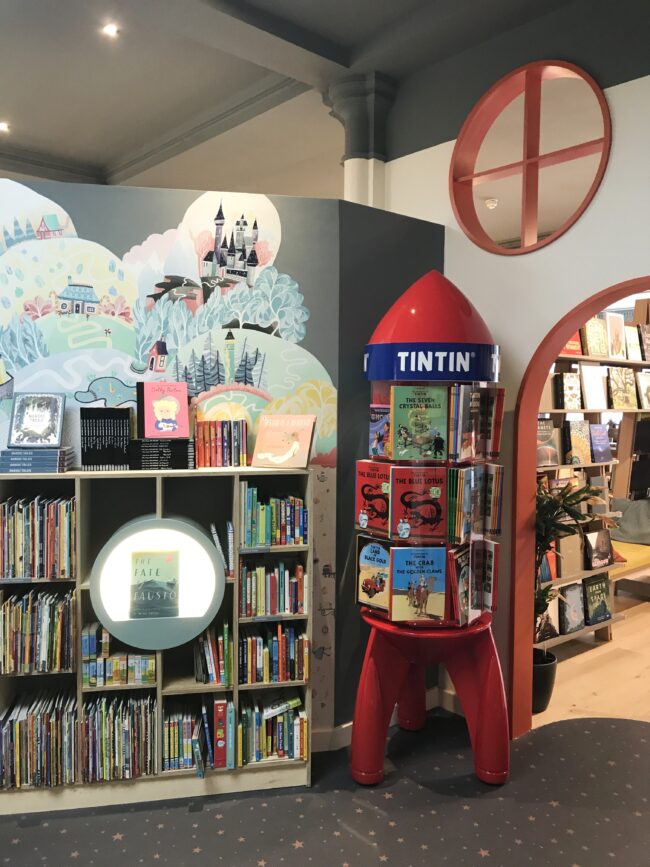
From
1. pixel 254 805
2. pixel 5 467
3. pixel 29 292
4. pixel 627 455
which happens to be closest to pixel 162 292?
pixel 29 292

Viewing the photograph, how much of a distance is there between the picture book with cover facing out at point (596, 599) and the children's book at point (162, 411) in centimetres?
304

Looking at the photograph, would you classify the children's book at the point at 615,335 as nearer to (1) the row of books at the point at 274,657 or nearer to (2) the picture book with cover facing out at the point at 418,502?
(2) the picture book with cover facing out at the point at 418,502

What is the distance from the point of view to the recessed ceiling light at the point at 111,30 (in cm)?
387

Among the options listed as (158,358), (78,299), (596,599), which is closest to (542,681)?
(596,599)

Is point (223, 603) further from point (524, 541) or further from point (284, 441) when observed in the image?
point (524, 541)

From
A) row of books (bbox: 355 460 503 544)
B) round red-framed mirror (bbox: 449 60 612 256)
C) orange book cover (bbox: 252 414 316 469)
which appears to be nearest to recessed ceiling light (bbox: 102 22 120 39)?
round red-framed mirror (bbox: 449 60 612 256)

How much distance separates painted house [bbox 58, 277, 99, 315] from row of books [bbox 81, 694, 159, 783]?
5.42ft

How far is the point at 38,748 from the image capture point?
111 inches

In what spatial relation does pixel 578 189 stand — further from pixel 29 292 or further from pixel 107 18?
pixel 29 292

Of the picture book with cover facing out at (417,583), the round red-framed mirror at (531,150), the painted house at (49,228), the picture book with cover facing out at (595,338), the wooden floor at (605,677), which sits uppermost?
the round red-framed mirror at (531,150)

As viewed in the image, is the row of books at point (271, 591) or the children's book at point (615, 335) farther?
the children's book at point (615, 335)

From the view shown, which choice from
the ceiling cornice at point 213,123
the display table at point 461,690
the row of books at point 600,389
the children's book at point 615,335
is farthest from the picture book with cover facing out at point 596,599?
the ceiling cornice at point 213,123

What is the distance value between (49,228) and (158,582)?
5.11 ft

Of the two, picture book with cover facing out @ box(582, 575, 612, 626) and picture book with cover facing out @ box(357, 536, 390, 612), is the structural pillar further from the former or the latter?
picture book with cover facing out @ box(582, 575, 612, 626)
